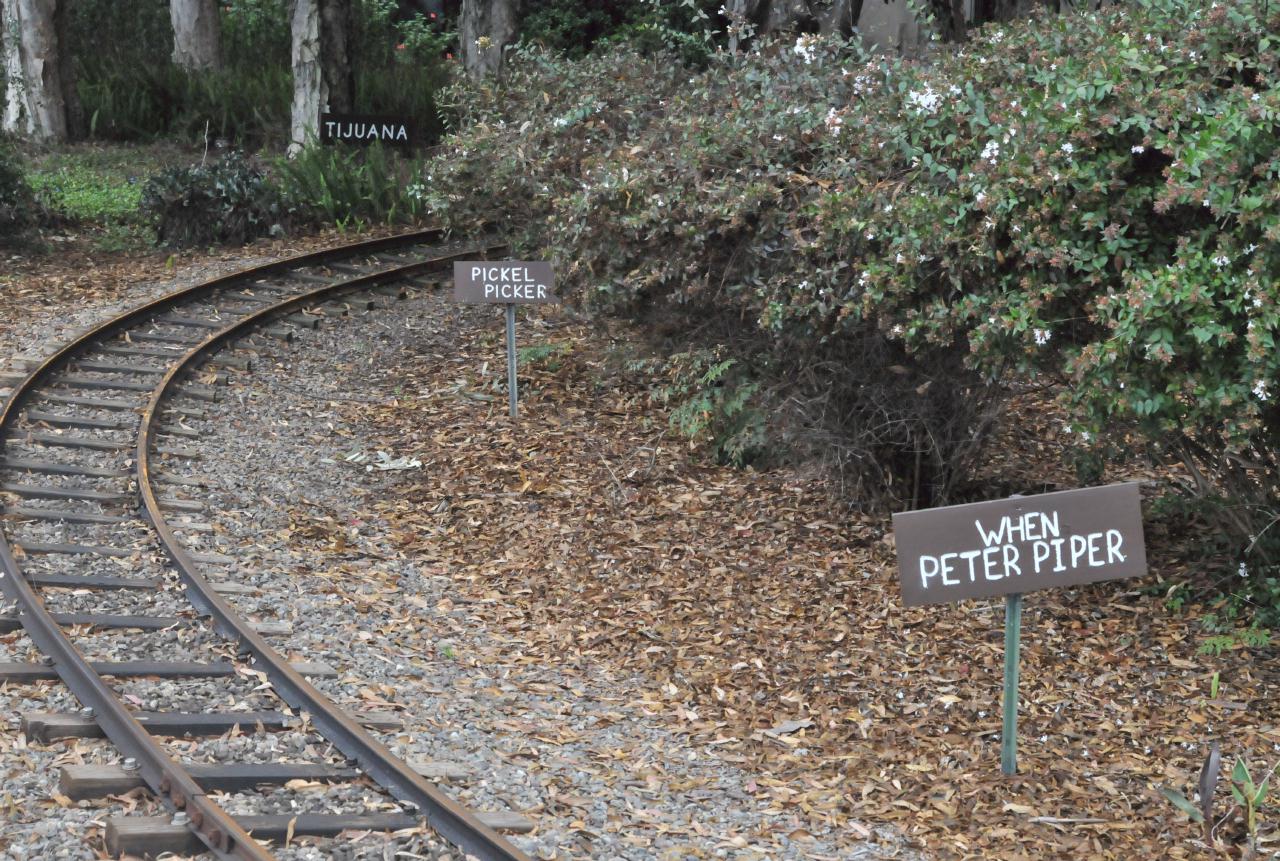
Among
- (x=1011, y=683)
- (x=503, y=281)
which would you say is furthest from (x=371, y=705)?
(x=503, y=281)

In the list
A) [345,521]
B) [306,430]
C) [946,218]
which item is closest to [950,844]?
[946,218]

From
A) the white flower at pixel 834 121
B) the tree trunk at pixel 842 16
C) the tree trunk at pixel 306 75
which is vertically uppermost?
the tree trunk at pixel 306 75

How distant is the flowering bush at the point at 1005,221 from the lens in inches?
206

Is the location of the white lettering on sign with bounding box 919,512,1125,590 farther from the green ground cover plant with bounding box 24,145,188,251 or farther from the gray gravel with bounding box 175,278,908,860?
the green ground cover plant with bounding box 24,145,188,251

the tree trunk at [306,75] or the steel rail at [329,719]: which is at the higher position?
the tree trunk at [306,75]

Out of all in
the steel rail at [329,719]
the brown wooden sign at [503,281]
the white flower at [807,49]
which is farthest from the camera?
the brown wooden sign at [503,281]

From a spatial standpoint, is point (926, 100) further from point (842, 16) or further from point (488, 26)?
point (488, 26)

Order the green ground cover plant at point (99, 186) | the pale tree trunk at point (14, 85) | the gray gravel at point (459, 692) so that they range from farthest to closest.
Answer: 1. the pale tree trunk at point (14, 85)
2. the green ground cover plant at point (99, 186)
3. the gray gravel at point (459, 692)

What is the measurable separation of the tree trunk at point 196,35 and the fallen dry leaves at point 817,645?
15816 millimetres

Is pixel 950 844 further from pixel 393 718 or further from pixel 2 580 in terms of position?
pixel 2 580

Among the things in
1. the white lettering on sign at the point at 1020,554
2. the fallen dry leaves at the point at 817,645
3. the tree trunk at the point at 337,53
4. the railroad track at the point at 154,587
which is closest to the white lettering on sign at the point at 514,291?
the fallen dry leaves at the point at 817,645

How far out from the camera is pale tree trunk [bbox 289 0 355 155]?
17.2 metres

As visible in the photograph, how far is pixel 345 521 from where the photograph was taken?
27.3 feet

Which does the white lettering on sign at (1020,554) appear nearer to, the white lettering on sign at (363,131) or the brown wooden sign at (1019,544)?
the brown wooden sign at (1019,544)
